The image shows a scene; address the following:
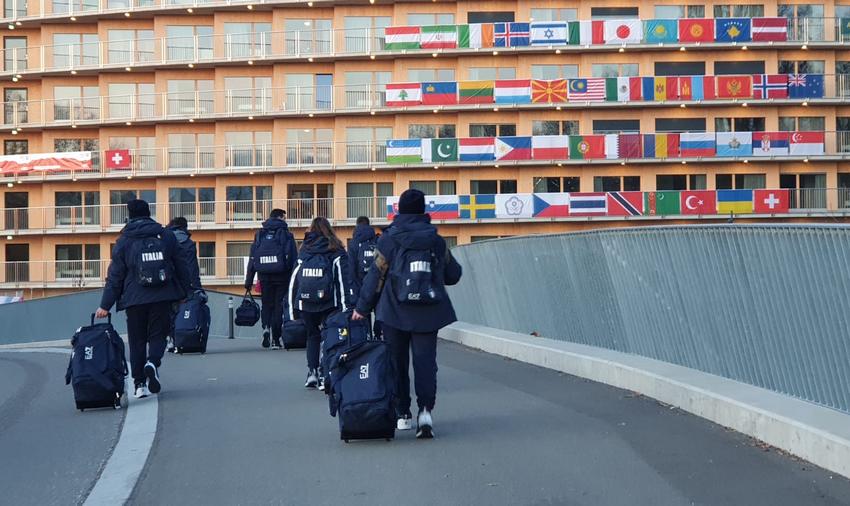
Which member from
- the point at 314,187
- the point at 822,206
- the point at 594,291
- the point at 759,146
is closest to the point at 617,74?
the point at 759,146

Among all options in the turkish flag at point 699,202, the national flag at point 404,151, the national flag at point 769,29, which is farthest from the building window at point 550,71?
the national flag at point 769,29

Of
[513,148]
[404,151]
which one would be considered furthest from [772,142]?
[404,151]

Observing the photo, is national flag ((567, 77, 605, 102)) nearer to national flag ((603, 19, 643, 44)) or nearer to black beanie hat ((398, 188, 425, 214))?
national flag ((603, 19, 643, 44))

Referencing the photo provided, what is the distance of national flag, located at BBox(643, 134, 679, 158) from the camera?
60.0 metres

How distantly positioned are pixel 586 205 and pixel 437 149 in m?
7.79

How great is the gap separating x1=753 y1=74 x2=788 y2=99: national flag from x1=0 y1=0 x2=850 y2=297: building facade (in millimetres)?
97

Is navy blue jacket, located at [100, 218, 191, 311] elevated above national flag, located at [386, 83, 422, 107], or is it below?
below

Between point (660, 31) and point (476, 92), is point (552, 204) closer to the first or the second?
point (476, 92)

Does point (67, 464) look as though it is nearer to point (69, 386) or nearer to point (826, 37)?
point (69, 386)

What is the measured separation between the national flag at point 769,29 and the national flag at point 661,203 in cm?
884

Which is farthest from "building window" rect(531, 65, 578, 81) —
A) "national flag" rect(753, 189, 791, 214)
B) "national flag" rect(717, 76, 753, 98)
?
"national flag" rect(753, 189, 791, 214)

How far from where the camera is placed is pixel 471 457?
7.97 m

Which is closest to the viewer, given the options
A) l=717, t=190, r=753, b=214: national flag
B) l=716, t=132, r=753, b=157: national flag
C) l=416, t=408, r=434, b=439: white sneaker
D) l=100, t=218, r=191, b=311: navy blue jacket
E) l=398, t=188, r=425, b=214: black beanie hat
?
l=416, t=408, r=434, b=439: white sneaker

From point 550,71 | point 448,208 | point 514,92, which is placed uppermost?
point 550,71
